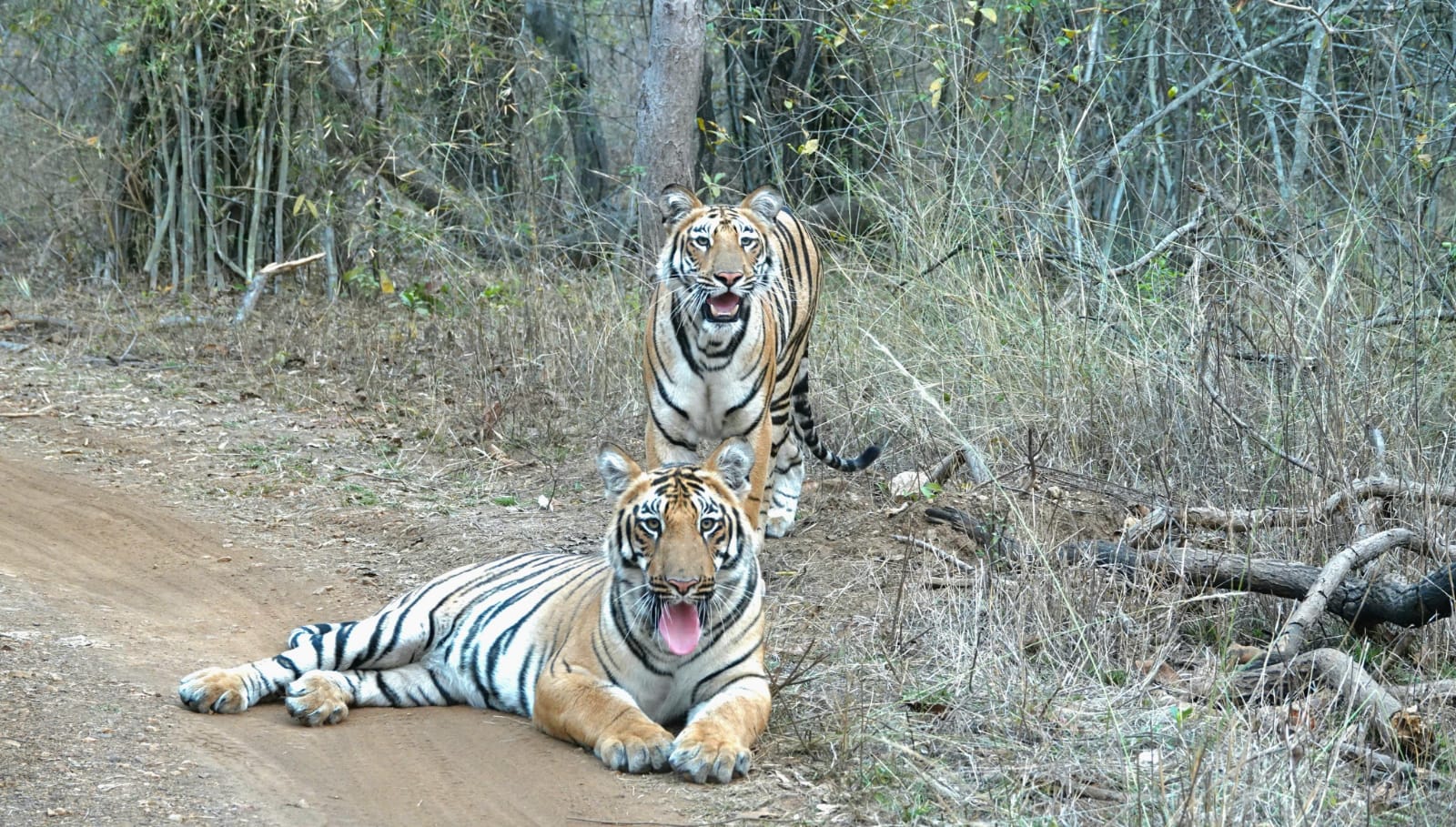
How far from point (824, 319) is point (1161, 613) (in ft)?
12.9

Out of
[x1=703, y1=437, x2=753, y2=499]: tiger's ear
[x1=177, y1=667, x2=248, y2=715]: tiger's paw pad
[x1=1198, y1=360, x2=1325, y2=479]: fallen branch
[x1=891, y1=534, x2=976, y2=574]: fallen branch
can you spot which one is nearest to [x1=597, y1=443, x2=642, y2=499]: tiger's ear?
[x1=703, y1=437, x2=753, y2=499]: tiger's ear

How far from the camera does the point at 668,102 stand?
9.43m

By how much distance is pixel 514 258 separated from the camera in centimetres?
1177

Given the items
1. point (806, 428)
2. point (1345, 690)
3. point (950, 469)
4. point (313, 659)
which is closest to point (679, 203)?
point (806, 428)

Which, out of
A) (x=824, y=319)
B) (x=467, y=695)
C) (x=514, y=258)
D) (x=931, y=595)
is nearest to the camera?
(x=467, y=695)

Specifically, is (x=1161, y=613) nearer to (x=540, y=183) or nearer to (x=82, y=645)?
(x=82, y=645)

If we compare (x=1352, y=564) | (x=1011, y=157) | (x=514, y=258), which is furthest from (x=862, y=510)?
(x=514, y=258)

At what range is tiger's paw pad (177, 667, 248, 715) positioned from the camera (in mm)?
4246

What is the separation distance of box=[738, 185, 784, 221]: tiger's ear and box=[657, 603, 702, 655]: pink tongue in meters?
2.64

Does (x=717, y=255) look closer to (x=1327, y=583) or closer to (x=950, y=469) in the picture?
(x=950, y=469)

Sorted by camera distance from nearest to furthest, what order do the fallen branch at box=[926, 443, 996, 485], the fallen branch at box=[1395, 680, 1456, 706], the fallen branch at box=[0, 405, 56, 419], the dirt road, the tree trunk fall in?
the dirt road
the fallen branch at box=[1395, 680, 1456, 706]
the fallen branch at box=[926, 443, 996, 485]
the fallen branch at box=[0, 405, 56, 419]
the tree trunk

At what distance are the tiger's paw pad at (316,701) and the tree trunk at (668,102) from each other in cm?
524

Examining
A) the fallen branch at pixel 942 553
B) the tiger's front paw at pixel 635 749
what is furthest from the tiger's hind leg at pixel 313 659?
the fallen branch at pixel 942 553

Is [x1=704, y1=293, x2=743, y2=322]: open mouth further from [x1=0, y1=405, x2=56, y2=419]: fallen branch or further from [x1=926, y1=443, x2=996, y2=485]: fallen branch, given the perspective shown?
[x1=0, y1=405, x2=56, y2=419]: fallen branch
